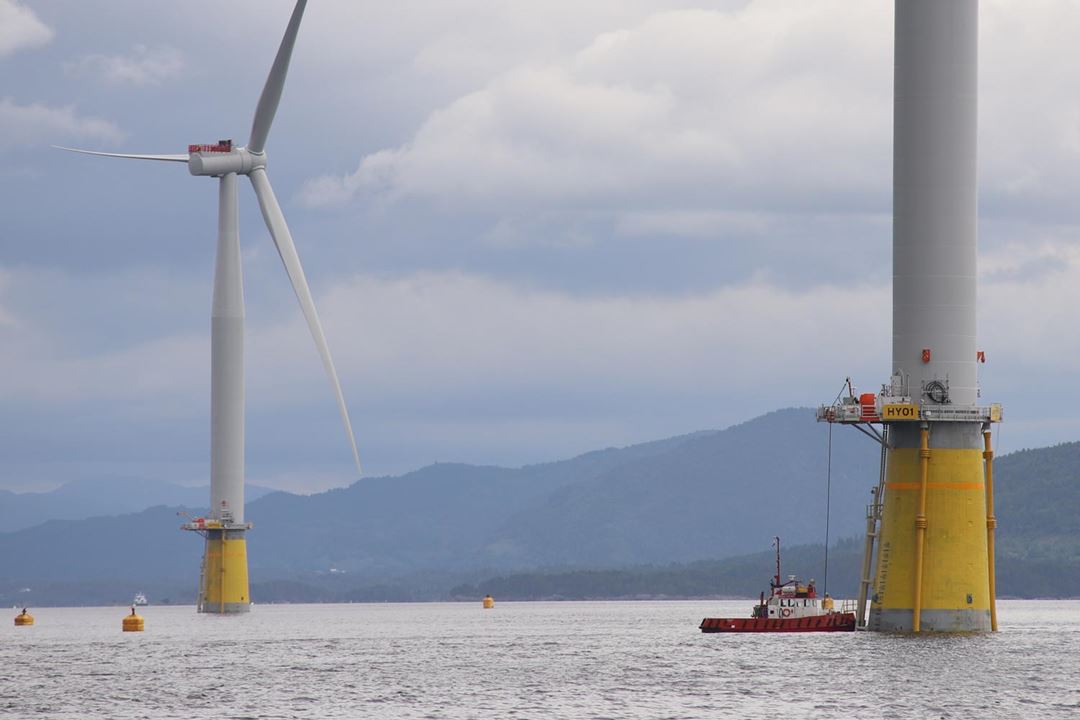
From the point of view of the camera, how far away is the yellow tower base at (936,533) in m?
121

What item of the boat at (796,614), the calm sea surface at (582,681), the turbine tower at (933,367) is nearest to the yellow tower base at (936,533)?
the turbine tower at (933,367)

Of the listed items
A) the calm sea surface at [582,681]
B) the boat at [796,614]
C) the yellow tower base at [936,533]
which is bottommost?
the calm sea surface at [582,681]

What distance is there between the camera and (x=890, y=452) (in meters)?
125

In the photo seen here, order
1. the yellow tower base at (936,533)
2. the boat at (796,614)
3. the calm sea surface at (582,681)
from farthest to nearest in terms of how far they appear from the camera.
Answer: the boat at (796,614) < the yellow tower base at (936,533) < the calm sea surface at (582,681)

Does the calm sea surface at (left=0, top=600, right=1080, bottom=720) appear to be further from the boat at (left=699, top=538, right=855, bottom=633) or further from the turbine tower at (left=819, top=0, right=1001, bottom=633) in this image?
the turbine tower at (left=819, top=0, right=1001, bottom=633)

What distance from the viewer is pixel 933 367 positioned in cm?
12350

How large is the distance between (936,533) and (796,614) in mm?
34459

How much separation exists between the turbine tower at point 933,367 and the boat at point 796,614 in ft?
66.8

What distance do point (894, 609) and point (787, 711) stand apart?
29.5 meters

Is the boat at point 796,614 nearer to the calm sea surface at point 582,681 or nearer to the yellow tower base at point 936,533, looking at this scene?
the calm sea surface at point 582,681

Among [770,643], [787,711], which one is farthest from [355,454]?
[787,711]

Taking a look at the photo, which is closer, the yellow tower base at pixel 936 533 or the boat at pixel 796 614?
the yellow tower base at pixel 936 533

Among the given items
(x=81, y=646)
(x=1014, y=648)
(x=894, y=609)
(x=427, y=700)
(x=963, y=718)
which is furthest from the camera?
(x=81, y=646)

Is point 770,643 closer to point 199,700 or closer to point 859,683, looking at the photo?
point 859,683
